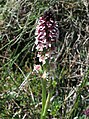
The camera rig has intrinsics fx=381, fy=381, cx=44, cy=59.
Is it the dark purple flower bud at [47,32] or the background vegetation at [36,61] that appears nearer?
the dark purple flower bud at [47,32]

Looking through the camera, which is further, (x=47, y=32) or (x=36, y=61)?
(x=36, y=61)

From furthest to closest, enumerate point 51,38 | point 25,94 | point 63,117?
1. point 25,94
2. point 63,117
3. point 51,38

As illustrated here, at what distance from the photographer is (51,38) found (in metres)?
1.57

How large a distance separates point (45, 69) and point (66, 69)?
635 mm

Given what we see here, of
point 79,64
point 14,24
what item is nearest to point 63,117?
point 79,64

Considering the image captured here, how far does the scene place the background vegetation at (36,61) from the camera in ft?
6.70

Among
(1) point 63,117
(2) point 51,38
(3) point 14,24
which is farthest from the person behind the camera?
(3) point 14,24

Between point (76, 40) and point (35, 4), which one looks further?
point (35, 4)

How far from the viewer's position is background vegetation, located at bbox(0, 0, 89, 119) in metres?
2.04

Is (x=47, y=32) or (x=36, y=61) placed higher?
(x=47, y=32)

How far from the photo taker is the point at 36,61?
2357mm

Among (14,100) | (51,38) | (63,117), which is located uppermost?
(51,38)

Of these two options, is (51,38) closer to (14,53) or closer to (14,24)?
(14,53)

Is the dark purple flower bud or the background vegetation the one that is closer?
the dark purple flower bud
